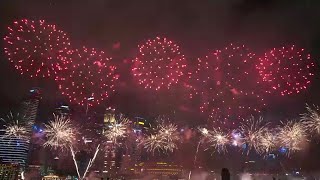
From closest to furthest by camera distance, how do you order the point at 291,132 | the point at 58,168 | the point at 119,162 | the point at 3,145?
the point at 291,132 < the point at 58,168 < the point at 119,162 < the point at 3,145

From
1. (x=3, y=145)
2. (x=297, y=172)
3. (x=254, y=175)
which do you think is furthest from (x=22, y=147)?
(x=297, y=172)

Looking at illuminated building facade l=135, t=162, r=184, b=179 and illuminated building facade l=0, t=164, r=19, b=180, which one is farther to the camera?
illuminated building facade l=135, t=162, r=184, b=179

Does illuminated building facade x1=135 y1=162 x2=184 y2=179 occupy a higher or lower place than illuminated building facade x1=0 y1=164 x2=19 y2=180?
lower

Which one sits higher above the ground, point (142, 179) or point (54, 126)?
point (54, 126)

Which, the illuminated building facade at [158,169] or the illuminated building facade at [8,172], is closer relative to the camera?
the illuminated building facade at [8,172]

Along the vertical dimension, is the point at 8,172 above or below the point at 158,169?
above

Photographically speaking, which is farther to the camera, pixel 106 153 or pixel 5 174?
pixel 106 153

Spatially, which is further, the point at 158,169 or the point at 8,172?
the point at 158,169

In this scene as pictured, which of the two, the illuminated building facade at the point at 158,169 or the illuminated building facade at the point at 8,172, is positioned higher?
the illuminated building facade at the point at 8,172

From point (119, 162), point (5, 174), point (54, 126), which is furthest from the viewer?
point (119, 162)

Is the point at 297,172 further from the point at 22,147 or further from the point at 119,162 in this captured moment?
the point at 22,147
